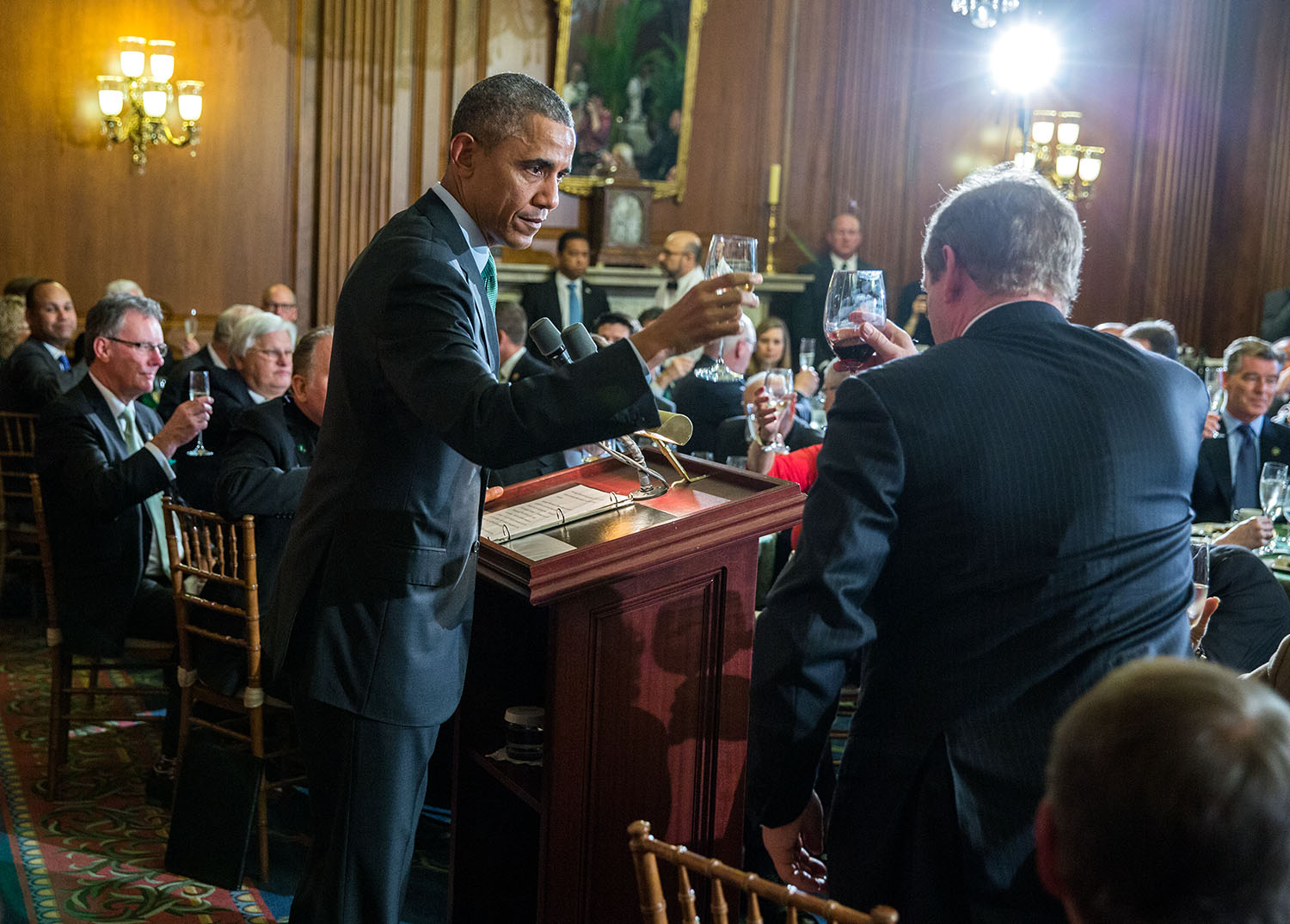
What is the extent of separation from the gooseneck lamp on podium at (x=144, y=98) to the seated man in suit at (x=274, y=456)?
500 cm

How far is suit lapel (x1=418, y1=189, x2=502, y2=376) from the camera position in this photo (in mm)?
2045

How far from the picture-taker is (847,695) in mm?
4180

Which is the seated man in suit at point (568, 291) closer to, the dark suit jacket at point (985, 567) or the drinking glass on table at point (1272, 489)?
the drinking glass on table at point (1272, 489)

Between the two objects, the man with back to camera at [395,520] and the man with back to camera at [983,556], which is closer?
the man with back to camera at [983,556]

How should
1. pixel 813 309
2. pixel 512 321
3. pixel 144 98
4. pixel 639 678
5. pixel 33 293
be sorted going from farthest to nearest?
pixel 813 309
pixel 144 98
pixel 512 321
pixel 33 293
pixel 639 678

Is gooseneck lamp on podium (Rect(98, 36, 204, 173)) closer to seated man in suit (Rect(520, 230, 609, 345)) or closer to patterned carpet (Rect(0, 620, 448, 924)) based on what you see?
seated man in suit (Rect(520, 230, 609, 345))

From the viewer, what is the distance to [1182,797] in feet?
2.80

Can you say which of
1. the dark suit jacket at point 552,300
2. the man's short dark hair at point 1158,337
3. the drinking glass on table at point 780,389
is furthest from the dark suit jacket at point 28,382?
the man's short dark hair at point 1158,337

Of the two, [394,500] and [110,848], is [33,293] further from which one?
[394,500]

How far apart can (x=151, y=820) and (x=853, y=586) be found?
283cm

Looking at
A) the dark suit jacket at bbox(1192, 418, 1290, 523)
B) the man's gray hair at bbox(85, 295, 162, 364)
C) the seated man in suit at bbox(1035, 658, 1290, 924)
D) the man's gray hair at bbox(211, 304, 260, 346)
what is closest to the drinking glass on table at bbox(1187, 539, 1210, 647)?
the seated man in suit at bbox(1035, 658, 1290, 924)

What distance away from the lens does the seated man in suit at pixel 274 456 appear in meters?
3.61

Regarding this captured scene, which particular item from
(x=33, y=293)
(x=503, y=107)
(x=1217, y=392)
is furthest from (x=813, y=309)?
(x=503, y=107)

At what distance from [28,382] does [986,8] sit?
7.29 meters
